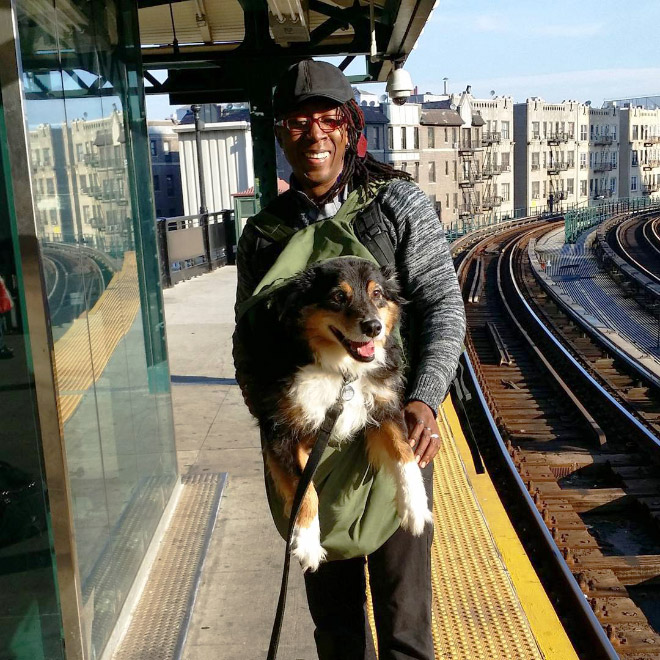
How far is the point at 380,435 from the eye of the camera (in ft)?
8.07

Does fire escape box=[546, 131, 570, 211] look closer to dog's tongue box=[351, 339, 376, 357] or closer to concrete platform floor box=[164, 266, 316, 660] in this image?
concrete platform floor box=[164, 266, 316, 660]

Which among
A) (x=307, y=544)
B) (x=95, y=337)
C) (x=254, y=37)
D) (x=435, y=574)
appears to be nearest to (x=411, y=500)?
(x=307, y=544)

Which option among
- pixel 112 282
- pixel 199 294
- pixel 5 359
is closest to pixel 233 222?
pixel 199 294

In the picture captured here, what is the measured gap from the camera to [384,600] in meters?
2.54

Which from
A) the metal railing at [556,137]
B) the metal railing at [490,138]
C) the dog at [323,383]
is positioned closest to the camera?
the dog at [323,383]

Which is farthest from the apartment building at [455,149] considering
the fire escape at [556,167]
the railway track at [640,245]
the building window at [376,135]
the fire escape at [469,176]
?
the railway track at [640,245]

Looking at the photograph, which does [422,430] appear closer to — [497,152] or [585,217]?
[585,217]

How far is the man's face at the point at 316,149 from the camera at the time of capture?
8.29 ft

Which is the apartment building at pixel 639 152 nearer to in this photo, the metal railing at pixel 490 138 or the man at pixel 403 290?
the metal railing at pixel 490 138

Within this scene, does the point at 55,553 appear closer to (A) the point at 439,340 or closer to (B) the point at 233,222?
(A) the point at 439,340

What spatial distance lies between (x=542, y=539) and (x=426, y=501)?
11.0 ft

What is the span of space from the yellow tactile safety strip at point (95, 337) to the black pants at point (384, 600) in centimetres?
115

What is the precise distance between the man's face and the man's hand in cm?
78

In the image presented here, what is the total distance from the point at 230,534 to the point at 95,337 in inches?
69.6
